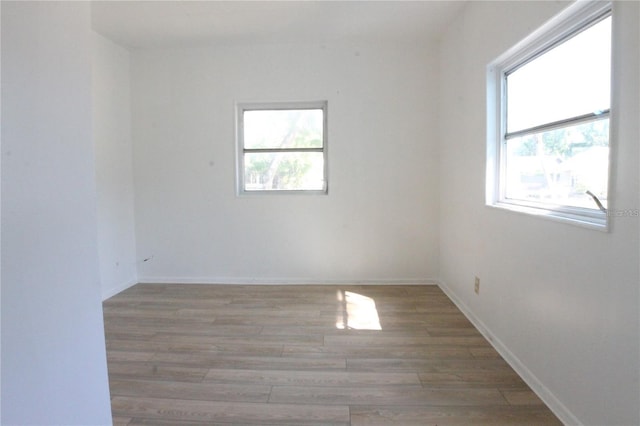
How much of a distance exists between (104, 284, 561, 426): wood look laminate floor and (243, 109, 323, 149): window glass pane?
5.70 feet

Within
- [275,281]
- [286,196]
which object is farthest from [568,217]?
[275,281]

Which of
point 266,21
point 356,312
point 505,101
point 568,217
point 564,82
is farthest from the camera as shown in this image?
point 266,21

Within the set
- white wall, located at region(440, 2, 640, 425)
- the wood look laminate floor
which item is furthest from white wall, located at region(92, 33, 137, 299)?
white wall, located at region(440, 2, 640, 425)

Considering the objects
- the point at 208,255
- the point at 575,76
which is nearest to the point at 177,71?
the point at 208,255

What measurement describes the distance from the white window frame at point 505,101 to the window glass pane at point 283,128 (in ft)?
6.18

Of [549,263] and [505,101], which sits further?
[505,101]

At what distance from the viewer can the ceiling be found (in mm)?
3012

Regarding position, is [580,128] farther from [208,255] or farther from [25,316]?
[208,255]

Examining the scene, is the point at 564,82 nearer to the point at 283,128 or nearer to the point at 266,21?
the point at 266,21

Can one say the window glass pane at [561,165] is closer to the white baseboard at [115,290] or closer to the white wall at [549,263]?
the white wall at [549,263]

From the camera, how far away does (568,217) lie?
1.81 meters

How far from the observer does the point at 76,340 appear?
4.13 feet

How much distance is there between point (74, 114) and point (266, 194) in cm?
279

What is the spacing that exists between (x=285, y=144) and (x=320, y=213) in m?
0.89
